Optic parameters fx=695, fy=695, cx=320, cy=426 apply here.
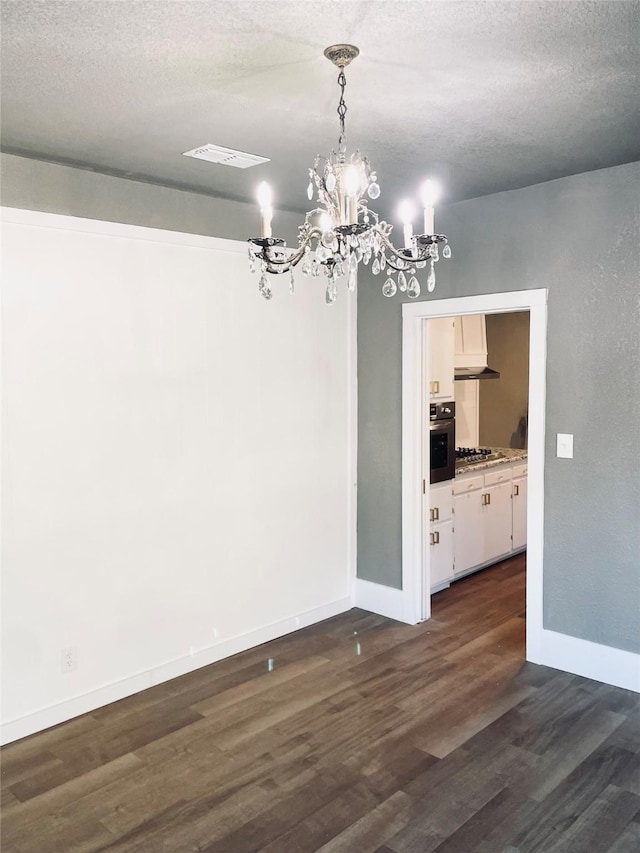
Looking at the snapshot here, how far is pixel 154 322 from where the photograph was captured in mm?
3697

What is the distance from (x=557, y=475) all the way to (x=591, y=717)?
4.06 ft

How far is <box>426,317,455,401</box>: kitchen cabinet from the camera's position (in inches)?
201

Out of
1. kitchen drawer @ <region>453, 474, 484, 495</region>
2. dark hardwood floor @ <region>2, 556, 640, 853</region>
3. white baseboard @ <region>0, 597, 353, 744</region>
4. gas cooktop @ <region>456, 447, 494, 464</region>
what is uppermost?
gas cooktop @ <region>456, 447, 494, 464</region>

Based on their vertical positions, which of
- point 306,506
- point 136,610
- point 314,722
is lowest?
point 314,722

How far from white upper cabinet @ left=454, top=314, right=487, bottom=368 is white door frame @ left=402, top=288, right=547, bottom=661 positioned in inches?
68.8

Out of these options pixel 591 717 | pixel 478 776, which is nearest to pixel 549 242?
pixel 591 717

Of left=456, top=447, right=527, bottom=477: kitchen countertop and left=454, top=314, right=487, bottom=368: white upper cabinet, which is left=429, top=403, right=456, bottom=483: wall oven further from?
left=454, top=314, right=487, bottom=368: white upper cabinet

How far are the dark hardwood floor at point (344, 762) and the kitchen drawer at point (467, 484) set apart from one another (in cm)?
134

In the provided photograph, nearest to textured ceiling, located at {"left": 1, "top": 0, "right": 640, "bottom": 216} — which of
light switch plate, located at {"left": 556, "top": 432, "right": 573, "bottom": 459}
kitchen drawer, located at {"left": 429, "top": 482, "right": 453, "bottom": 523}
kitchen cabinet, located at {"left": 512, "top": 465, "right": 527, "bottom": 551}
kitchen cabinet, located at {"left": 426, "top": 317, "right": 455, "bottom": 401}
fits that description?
light switch plate, located at {"left": 556, "top": 432, "right": 573, "bottom": 459}

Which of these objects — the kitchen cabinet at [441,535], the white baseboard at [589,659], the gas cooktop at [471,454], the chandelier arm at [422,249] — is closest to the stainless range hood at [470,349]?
the gas cooktop at [471,454]

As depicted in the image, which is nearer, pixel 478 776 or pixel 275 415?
pixel 478 776

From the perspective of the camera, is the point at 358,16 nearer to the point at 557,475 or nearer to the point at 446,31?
the point at 446,31

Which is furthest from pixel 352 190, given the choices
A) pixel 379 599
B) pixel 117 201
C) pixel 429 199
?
pixel 379 599

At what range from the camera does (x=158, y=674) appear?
382 centimetres
